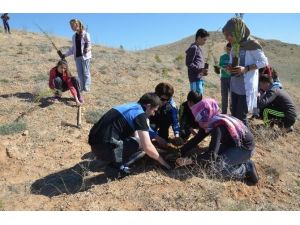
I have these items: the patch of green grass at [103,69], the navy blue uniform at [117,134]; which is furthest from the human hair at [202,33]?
the patch of green grass at [103,69]

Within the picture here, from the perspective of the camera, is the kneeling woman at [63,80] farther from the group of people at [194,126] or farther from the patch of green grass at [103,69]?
the patch of green grass at [103,69]

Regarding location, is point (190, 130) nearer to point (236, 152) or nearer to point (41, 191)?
point (236, 152)

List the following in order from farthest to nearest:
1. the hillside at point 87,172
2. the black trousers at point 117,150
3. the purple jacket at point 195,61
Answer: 1. the purple jacket at point 195,61
2. the black trousers at point 117,150
3. the hillside at point 87,172

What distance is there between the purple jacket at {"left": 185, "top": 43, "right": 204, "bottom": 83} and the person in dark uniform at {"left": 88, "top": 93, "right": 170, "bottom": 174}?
190 cm

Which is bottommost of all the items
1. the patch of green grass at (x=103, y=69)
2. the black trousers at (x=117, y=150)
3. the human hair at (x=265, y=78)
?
the black trousers at (x=117, y=150)

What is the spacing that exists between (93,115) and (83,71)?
1.30m

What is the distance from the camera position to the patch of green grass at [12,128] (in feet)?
20.3

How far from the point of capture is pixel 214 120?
4.47 m

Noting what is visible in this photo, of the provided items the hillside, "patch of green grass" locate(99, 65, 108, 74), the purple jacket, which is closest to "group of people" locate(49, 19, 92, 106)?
the hillside

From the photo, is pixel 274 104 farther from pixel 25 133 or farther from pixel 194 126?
pixel 25 133

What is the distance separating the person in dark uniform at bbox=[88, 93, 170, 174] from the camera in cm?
431

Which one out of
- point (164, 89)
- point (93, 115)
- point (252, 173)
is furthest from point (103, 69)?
point (252, 173)

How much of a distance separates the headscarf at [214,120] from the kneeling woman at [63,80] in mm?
3316

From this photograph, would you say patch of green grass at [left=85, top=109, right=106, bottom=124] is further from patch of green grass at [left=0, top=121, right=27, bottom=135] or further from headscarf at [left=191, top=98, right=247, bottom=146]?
headscarf at [left=191, top=98, right=247, bottom=146]
